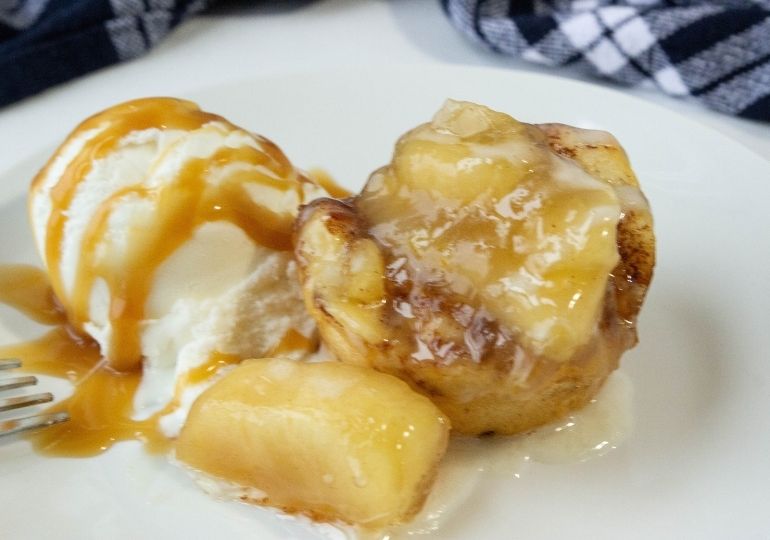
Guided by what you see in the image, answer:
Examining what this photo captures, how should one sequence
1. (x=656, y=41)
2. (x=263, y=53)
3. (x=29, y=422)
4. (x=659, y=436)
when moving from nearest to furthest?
(x=659, y=436) → (x=29, y=422) → (x=656, y=41) → (x=263, y=53)

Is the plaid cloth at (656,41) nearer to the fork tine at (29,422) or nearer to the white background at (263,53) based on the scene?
the white background at (263,53)

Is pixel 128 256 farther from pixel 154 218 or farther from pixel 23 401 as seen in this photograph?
pixel 23 401

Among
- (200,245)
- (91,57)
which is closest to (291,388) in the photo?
(200,245)

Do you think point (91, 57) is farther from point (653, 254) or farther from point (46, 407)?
point (653, 254)

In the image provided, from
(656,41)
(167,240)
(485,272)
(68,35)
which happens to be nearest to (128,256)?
(167,240)

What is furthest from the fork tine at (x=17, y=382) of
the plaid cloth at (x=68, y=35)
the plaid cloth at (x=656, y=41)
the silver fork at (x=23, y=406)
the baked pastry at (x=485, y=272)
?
the plaid cloth at (x=656, y=41)

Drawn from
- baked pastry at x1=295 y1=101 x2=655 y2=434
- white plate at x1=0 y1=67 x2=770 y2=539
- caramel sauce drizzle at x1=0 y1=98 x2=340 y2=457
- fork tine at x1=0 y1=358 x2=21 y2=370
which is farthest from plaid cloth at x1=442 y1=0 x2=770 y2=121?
fork tine at x1=0 y1=358 x2=21 y2=370

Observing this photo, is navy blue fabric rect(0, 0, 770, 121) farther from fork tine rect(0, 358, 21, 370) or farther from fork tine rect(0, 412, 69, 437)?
fork tine rect(0, 412, 69, 437)
